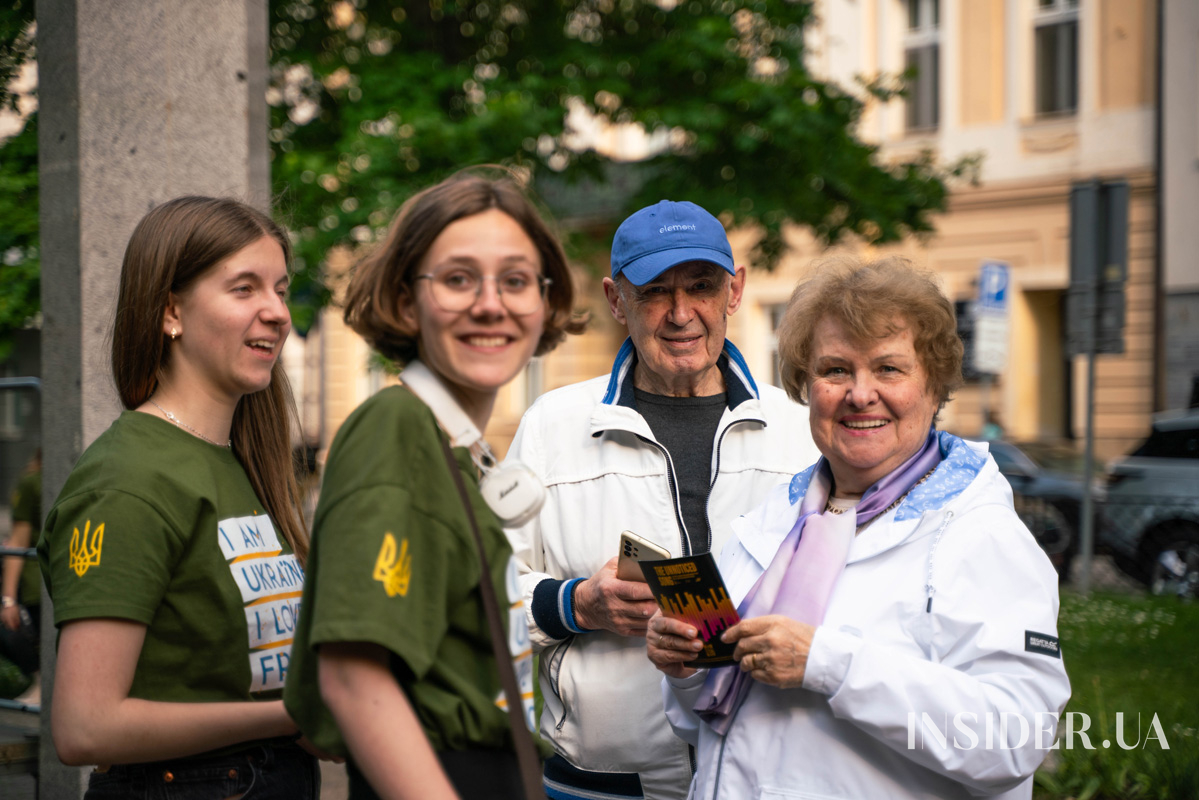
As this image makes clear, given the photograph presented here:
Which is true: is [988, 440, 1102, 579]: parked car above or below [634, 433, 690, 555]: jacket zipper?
below

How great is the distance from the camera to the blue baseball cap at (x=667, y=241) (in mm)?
2762

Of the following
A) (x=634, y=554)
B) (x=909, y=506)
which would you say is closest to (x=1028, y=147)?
(x=909, y=506)

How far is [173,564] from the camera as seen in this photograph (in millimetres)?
1948

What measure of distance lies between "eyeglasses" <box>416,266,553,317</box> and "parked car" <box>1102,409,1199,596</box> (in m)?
9.56

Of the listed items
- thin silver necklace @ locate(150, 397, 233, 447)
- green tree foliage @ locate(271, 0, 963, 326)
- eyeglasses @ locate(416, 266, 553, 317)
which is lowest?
thin silver necklace @ locate(150, 397, 233, 447)

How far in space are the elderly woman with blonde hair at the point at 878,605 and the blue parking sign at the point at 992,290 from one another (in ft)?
27.8

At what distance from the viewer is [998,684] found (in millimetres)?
1964

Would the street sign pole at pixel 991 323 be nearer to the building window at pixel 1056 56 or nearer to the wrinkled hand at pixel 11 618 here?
the wrinkled hand at pixel 11 618

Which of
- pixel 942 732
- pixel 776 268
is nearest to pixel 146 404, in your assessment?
pixel 942 732

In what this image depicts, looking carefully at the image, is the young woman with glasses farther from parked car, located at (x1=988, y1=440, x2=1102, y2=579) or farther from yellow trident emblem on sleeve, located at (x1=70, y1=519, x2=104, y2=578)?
parked car, located at (x1=988, y1=440, x2=1102, y2=579)

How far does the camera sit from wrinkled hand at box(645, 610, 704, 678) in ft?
6.95

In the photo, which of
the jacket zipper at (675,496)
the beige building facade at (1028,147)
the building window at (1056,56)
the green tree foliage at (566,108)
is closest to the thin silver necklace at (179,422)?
the jacket zipper at (675,496)

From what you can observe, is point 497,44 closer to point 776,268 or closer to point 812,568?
point 776,268
